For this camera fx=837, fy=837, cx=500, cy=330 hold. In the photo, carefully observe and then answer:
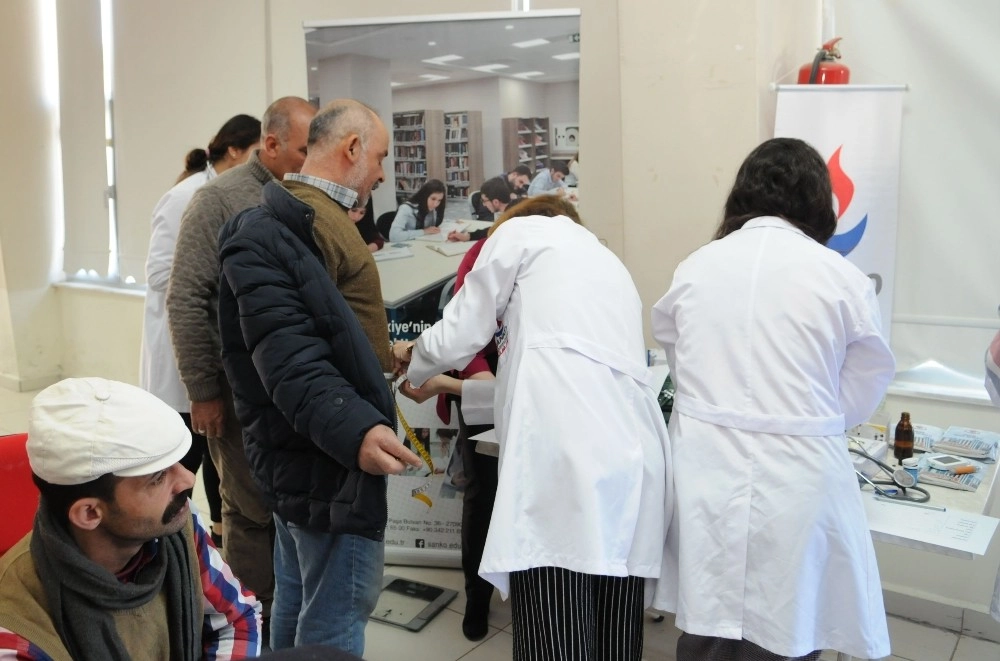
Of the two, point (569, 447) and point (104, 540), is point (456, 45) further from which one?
point (104, 540)

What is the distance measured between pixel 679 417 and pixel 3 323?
572 centimetres

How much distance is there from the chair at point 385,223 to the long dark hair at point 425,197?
0.31ft

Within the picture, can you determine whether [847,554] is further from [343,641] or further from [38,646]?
[38,646]

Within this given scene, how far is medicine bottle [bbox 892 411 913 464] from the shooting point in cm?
225

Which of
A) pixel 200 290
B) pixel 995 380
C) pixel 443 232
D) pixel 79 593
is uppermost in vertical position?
pixel 443 232

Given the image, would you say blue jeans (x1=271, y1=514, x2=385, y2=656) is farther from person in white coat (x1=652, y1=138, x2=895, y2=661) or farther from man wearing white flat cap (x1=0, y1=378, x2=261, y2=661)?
person in white coat (x1=652, y1=138, x2=895, y2=661)

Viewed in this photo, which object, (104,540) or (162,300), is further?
(162,300)

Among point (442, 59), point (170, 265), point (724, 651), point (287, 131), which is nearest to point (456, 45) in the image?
point (442, 59)

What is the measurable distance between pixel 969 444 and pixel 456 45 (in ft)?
6.75

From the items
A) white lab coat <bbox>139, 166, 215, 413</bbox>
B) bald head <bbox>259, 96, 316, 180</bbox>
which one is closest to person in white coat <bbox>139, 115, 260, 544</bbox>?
white lab coat <bbox>139, 166, 215, 413</bbox>

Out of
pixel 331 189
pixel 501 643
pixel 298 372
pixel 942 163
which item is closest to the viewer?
pixel 298 372

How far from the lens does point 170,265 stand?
9.17 feet

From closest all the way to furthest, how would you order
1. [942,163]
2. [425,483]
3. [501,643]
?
[501,643] < [942,163] < [425,483]

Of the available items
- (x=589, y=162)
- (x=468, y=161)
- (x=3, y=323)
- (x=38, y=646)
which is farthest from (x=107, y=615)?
(x=3, y=323)
